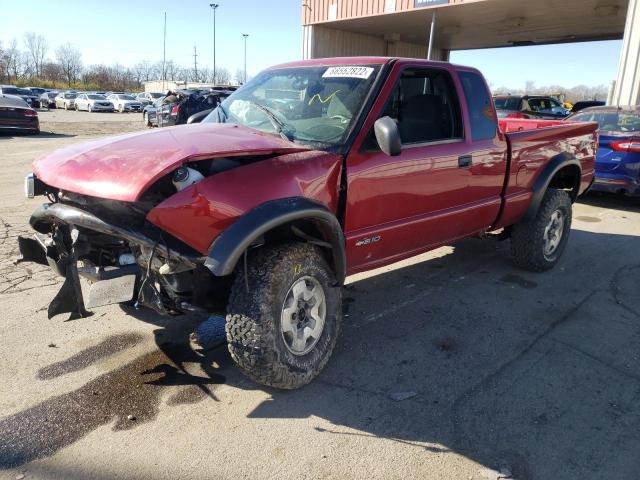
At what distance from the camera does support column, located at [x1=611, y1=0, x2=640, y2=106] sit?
12.0 m

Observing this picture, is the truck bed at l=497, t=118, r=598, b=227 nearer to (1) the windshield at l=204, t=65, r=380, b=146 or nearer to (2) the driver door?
(2) the driver door

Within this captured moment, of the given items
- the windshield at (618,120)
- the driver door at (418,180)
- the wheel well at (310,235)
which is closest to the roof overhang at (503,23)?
the windshield at (618,120)

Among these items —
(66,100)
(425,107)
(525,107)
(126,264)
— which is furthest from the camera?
(66,100)

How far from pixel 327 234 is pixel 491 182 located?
6.98 ft

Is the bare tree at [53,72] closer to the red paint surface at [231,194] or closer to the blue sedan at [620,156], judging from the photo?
the blue sedan at [620,156]

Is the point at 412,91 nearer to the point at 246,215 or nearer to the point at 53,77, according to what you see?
the point at 246,215

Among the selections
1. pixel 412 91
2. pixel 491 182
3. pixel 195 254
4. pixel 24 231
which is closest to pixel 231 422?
pixel 195 254

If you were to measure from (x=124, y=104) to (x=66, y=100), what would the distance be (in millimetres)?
6224

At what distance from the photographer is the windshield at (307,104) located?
3.58 m

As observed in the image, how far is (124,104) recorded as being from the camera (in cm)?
3991

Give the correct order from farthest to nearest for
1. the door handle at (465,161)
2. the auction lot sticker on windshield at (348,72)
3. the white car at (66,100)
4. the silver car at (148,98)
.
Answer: the white car at (66,100)
the silver car at (148,98)
the door handle at (465,161)
the auction lot sticker on windshield at (348,72)

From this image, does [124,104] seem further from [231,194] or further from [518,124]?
[231,194]

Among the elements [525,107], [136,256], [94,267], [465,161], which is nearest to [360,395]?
[136,256]

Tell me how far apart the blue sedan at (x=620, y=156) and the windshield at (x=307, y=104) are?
6617 millimetres
